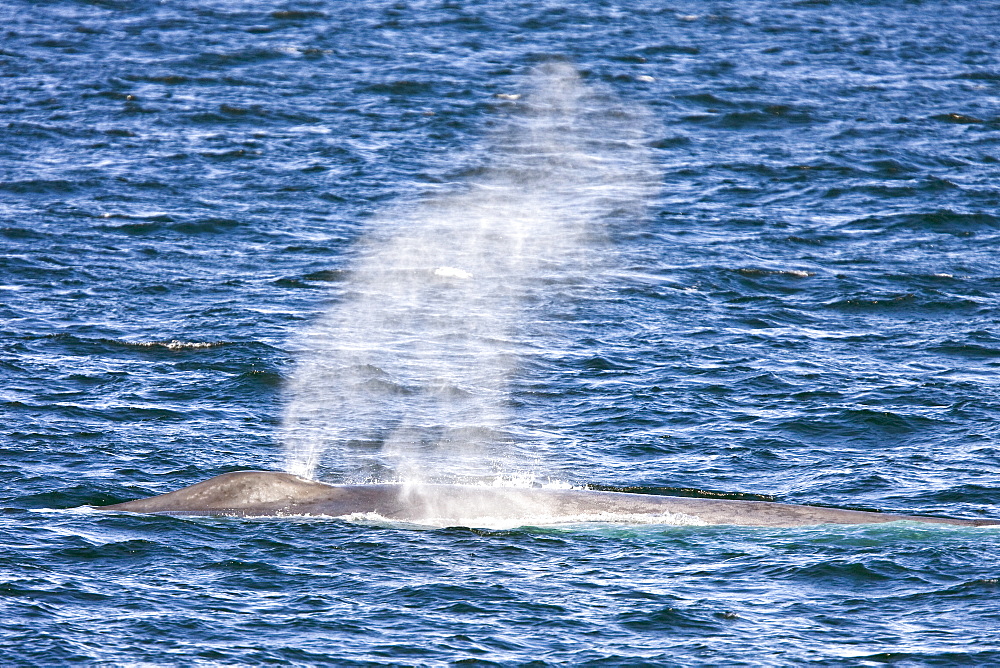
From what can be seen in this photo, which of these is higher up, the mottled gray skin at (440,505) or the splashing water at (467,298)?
the mottled gray skin at (440,505)

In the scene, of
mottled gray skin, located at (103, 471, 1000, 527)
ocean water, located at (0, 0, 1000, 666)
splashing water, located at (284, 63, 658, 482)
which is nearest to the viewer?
ocean water, located at (0, 0, 1000, 666)

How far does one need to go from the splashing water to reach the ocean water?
0.14 metres

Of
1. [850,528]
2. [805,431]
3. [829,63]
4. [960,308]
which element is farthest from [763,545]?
[829,63]

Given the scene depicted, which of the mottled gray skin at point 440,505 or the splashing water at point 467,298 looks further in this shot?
the splashing water at point 467,298

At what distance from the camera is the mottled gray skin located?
1892 centimetres

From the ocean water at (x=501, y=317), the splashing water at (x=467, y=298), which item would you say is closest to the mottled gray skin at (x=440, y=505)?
the ocean water at (x=501, y=317)

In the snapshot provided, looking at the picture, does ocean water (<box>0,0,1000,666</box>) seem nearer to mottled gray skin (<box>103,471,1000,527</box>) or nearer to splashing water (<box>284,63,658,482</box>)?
splashing water (<box>284,63,658,482</box>)

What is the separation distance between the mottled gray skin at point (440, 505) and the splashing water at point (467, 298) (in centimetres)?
214

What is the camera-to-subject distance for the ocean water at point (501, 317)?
55.2ft

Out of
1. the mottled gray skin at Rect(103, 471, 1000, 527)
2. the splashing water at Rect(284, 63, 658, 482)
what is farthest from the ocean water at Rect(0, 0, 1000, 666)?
the mottled gray skin at Rect(103, 471, 1000, 527)

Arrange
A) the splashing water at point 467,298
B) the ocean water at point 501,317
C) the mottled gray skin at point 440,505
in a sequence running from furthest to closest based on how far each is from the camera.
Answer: the splashing water at point 467,298, the mottled gray skin at point 440,505, the ocean water at point 501,317

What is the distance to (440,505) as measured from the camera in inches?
754

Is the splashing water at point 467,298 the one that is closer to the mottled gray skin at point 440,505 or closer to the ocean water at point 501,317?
the ocean water at point 501,317

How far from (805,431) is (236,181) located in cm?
2062
